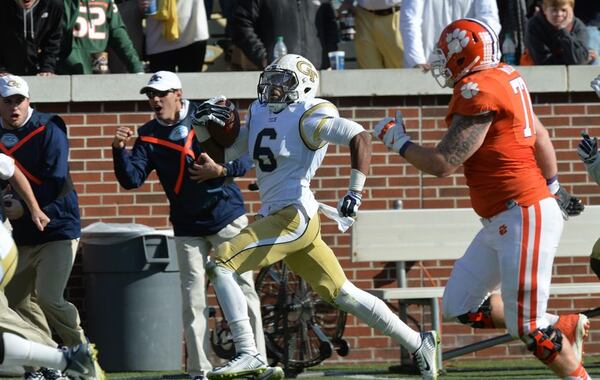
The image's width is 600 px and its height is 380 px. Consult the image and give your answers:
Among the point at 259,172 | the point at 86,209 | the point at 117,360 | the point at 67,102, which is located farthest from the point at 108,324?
the point at 259,172

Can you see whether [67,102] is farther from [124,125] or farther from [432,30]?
[432,30]

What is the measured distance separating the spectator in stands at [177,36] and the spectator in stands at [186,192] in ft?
7.49

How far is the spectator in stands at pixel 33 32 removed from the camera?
10906 mm

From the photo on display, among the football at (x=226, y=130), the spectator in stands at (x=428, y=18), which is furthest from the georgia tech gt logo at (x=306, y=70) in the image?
the spectator in stands at (x=428, y=18)

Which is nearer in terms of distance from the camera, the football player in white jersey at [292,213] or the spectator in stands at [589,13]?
the football player in white jersey at [292,213]

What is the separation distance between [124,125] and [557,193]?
3977 mm

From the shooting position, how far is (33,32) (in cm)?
1090

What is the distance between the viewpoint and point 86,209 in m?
10.8

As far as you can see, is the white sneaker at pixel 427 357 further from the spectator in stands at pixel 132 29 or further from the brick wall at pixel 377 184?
the spectator in stands at pixel 132 29

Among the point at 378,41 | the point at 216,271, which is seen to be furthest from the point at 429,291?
the point at 378,41

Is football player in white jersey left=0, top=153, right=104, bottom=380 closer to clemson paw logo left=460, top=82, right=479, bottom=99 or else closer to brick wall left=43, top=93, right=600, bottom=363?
clemson paw logo left=460, top=82, right=479, bottom=99

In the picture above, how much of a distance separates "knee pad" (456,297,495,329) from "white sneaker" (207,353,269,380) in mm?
1279

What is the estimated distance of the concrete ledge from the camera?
1067 centimetres

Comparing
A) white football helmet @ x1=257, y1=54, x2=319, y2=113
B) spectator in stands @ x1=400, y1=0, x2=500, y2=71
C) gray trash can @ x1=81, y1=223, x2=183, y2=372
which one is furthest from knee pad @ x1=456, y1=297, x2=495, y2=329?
spectator in stands @ x1=400, y1=0, x2=500, y2=71
